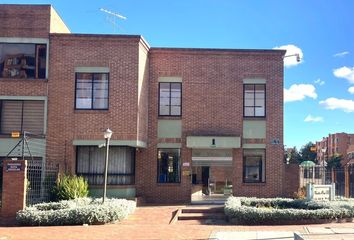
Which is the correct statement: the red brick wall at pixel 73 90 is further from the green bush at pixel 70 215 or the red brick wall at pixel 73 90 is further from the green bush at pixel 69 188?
the green bush at pixel 70 215

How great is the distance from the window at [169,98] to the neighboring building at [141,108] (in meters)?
0.05

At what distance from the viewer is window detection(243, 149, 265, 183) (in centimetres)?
2581

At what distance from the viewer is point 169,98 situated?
85.0 ft

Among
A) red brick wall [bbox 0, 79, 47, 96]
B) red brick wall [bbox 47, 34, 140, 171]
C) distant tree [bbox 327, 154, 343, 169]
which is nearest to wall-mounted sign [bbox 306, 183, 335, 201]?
red brick wall [bbox 47, 34, 140, 171]

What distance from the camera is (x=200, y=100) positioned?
2580 centimetres

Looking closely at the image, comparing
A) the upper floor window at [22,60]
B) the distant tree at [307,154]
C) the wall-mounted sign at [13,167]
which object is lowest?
the wall-mounted sign at [13,167]

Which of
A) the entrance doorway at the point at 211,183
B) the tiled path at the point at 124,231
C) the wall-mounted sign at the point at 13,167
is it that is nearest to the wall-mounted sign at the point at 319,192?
the tiled path at the point at 124,231

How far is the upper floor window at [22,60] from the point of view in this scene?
23.8 meters

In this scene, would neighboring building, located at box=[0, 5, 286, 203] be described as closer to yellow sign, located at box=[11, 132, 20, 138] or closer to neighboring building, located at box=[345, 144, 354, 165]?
yellow sign, located at box=[11, 132, 20, 138]

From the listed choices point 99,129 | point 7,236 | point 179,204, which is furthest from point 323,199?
point 7,236

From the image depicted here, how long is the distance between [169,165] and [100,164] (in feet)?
12.5

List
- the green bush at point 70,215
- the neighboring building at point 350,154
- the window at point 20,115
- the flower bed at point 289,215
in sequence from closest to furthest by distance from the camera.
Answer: the green bush at point 70,215 < the flower bed at point 289,215 < the window at point 20,115 < the neighboring building at point 350,154

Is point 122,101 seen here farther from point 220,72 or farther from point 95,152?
point 220,72

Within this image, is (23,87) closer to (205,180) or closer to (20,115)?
(20,115)
